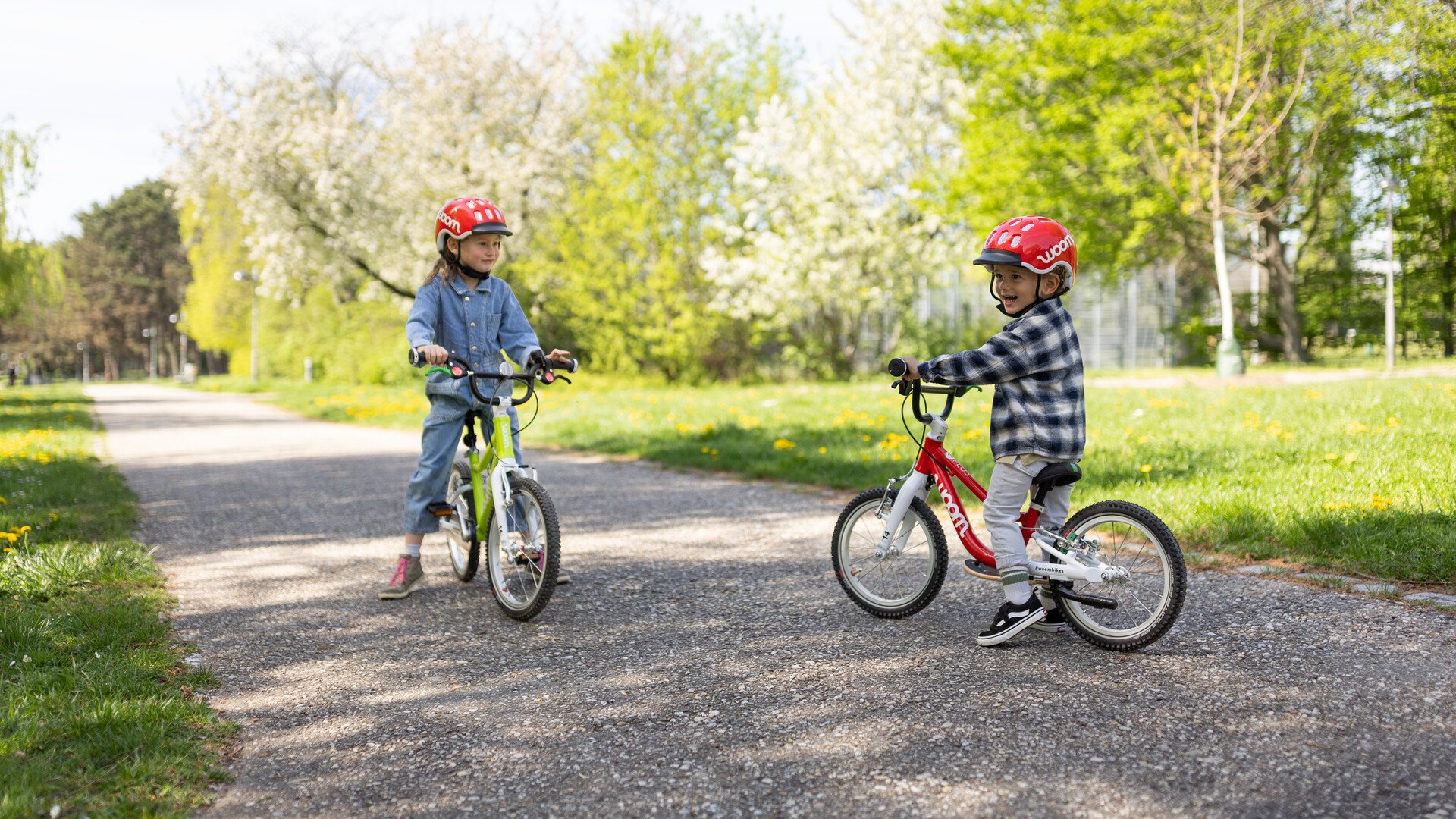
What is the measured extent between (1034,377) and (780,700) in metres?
1.48

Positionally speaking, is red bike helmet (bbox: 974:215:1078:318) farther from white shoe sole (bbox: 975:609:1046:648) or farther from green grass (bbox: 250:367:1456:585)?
green grass (bbox: 250:367:1456:585)

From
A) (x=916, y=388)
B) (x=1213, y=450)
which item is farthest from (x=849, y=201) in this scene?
(x=916, y=388)

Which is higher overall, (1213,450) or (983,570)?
(1213,450)

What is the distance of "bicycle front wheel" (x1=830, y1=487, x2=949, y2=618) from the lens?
426cm

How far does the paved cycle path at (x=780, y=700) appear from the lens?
A: 2.62 meters

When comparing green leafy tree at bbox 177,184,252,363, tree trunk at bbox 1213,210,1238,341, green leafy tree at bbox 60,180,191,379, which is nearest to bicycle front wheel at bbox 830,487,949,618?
tree trunk at bbox 1213,210,1238,341

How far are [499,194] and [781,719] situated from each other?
24525 millimetres

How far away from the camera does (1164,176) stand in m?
20.7

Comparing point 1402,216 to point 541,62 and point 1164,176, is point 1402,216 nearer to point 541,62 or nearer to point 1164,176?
point 1164,176

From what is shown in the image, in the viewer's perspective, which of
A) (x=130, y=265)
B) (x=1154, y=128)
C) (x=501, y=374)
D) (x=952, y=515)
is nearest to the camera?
(x=952, y=515)

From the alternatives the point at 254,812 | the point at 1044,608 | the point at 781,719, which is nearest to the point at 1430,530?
the point at 1044,608

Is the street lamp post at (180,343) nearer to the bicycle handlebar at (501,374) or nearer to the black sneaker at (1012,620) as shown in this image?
the bicycle handlebar at (501,374)

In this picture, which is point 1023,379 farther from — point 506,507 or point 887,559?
point 506,507

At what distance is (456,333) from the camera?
4938 mm
